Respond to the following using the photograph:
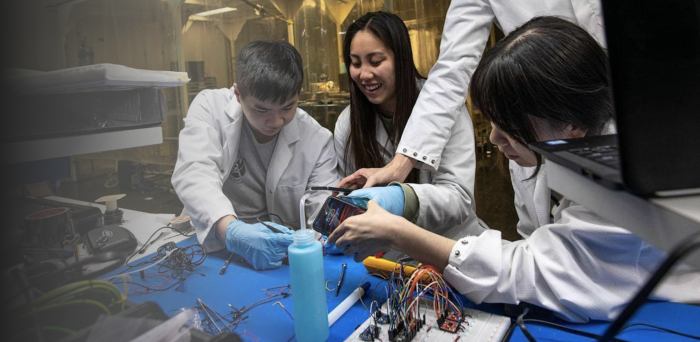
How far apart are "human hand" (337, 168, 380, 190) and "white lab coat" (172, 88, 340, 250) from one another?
0.05m

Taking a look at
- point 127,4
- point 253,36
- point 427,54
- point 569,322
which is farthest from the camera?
point 427,54

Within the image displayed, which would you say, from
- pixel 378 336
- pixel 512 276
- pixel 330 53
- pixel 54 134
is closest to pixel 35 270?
pixel 54 134

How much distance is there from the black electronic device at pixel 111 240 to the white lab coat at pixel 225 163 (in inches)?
6.4

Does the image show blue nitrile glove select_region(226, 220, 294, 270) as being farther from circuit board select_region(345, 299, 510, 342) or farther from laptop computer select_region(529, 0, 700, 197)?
laptop computer select_region(529, 0, 700, 197)

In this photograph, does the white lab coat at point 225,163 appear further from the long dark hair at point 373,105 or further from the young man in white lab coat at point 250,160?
the long dark hair at point 373,105

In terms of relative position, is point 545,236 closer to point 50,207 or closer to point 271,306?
point 271,306

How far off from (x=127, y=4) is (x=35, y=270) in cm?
45

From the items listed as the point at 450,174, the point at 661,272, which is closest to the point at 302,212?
the point at 450,174

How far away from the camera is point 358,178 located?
53.7 inches

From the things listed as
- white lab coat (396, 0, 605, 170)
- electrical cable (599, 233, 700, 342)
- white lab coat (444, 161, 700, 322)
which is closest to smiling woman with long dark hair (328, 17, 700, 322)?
white lab coat (444, 161, 700, 322)

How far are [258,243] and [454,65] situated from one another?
2.93 ft

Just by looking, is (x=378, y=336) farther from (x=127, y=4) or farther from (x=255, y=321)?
(x=127, y=4)

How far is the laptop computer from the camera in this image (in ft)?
1.10

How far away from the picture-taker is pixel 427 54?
5.66 ft
